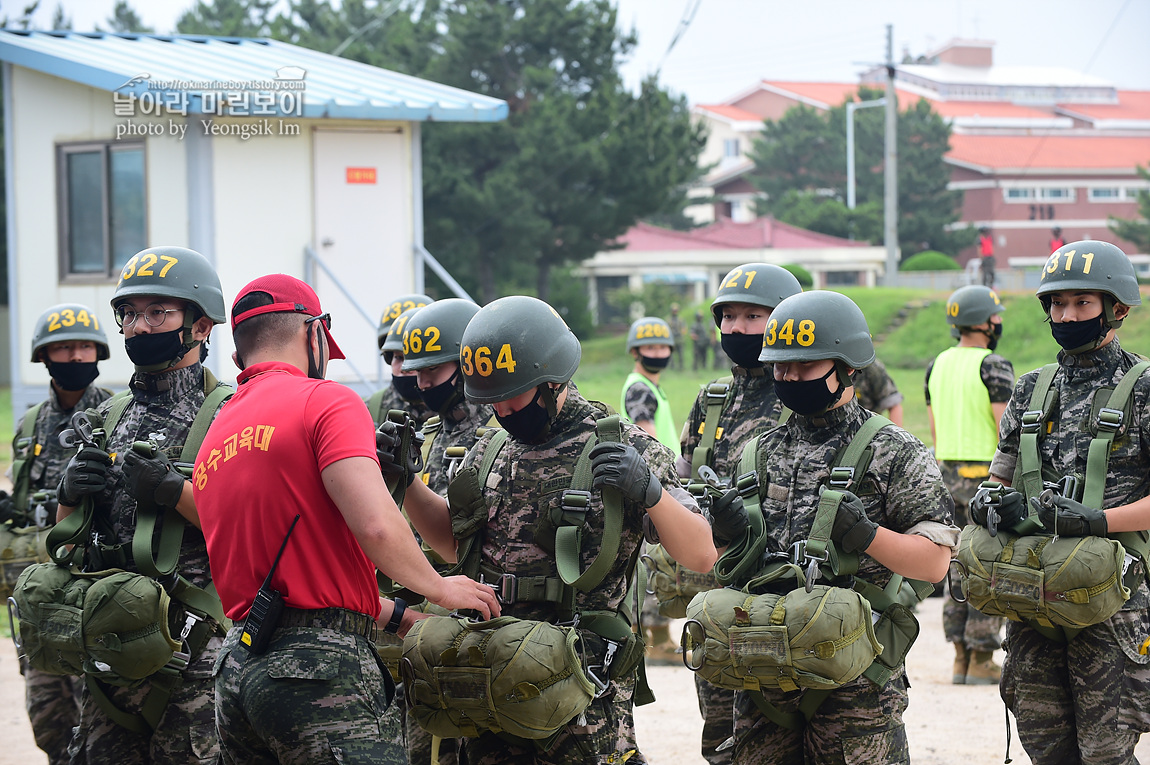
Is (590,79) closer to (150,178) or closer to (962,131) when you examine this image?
(150,178)

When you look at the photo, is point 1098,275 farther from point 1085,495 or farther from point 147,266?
point 147,266

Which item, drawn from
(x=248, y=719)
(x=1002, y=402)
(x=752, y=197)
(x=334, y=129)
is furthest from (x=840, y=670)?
(x=752, y=197)

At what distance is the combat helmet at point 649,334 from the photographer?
9.64 meters

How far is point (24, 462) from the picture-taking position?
689cm

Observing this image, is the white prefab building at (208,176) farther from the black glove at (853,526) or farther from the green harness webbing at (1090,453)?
the black glove at (853,526)

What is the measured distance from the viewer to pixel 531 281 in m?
35.2

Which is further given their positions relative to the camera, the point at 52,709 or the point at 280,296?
the point at 52,709

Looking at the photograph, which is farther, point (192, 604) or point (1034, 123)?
point (1034, 123)

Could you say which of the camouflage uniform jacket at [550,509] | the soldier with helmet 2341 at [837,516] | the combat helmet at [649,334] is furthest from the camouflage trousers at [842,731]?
the combat helmet at [649,334]

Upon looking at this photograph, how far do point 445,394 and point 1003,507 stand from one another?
2.60 meters

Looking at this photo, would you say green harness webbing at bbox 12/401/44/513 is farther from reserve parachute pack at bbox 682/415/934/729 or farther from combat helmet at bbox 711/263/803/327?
reserve parachute pack at bbox 682/415/934/729

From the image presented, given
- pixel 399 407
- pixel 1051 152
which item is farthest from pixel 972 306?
pixel 1051 152

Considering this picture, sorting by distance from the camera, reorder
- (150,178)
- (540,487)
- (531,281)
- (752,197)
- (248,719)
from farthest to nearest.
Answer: (752,197)
(531,281)
(150,178)
(540,487)
(248,719)

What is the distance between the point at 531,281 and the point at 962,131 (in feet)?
125
